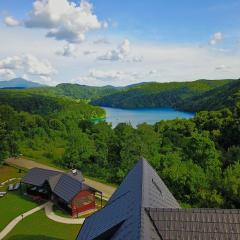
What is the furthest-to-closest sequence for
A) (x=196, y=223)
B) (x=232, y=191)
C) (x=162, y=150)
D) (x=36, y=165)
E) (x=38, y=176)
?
1. (x=162, y=150)
2. (x=36, y=165)
3. (x=38, y=176)
4. (x=232, y=191)
5. (x=196, y=223)

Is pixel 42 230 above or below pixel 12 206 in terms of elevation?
above

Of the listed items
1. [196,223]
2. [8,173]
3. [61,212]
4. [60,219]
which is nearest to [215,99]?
[8,173]

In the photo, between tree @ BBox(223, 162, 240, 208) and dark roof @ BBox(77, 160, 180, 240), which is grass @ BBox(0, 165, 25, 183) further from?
dark roof @ BBox(77, 160, 180, 240)

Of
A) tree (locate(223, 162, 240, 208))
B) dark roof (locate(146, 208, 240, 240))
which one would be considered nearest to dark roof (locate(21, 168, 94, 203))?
tree (locate(223, 162, 240, 208))

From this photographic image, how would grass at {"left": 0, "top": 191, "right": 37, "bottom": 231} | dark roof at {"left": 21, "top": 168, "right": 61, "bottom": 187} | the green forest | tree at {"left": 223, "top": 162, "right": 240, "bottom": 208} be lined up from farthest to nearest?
the green forest, dark roof at {"left": 21, "top": 168, "right": 61, "bottom": 187}, tree at {"left": 223, "top": 162, "right": 240, "bottom": 208}, grass at {"left": 0, "top": 191, "right": 37, "bottom": 231}

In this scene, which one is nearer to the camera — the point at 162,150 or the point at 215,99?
the point at 162,150

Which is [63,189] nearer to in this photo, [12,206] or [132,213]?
[12,206]

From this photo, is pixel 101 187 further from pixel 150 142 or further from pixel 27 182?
pixel 150 142

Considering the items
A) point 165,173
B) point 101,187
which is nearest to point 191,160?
point 165,173

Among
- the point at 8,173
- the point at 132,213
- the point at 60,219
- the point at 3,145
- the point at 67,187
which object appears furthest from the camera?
the point at 3,145
